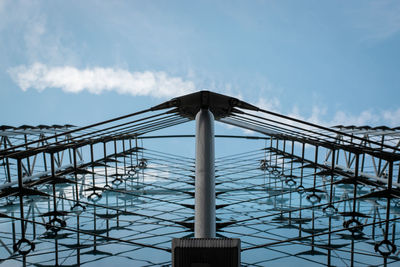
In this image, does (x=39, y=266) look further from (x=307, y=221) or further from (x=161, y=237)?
(x=307, y=221)

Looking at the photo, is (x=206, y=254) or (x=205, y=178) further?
(x=205, y=178)

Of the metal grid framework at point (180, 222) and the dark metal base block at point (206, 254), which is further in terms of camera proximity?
the metal grid framework at point (180, 222)

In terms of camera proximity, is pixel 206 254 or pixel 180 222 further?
pixel 180 222

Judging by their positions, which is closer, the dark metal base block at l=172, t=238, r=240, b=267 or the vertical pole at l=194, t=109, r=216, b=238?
the dark metal base block at l=172, t=238, r=240, b=267

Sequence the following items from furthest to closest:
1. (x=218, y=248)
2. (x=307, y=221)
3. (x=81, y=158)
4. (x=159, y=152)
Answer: (x=159, y=152)
(x=81, y=158)
(x=307, y=221)
(x=218, y=248)

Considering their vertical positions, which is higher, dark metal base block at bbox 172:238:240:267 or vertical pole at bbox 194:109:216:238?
vertical pole at bbox 194:109:216:238

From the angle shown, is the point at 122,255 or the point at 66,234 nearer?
the point at 122,255

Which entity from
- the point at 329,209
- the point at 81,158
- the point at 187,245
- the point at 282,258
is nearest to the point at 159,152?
→ the point at 81,158

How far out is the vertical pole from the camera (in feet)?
23.5

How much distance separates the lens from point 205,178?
7.77 m

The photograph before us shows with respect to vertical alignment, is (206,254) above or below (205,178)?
below

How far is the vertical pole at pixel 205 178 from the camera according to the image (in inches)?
282

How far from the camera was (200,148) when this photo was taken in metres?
8.27

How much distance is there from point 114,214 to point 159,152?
15.0 m
